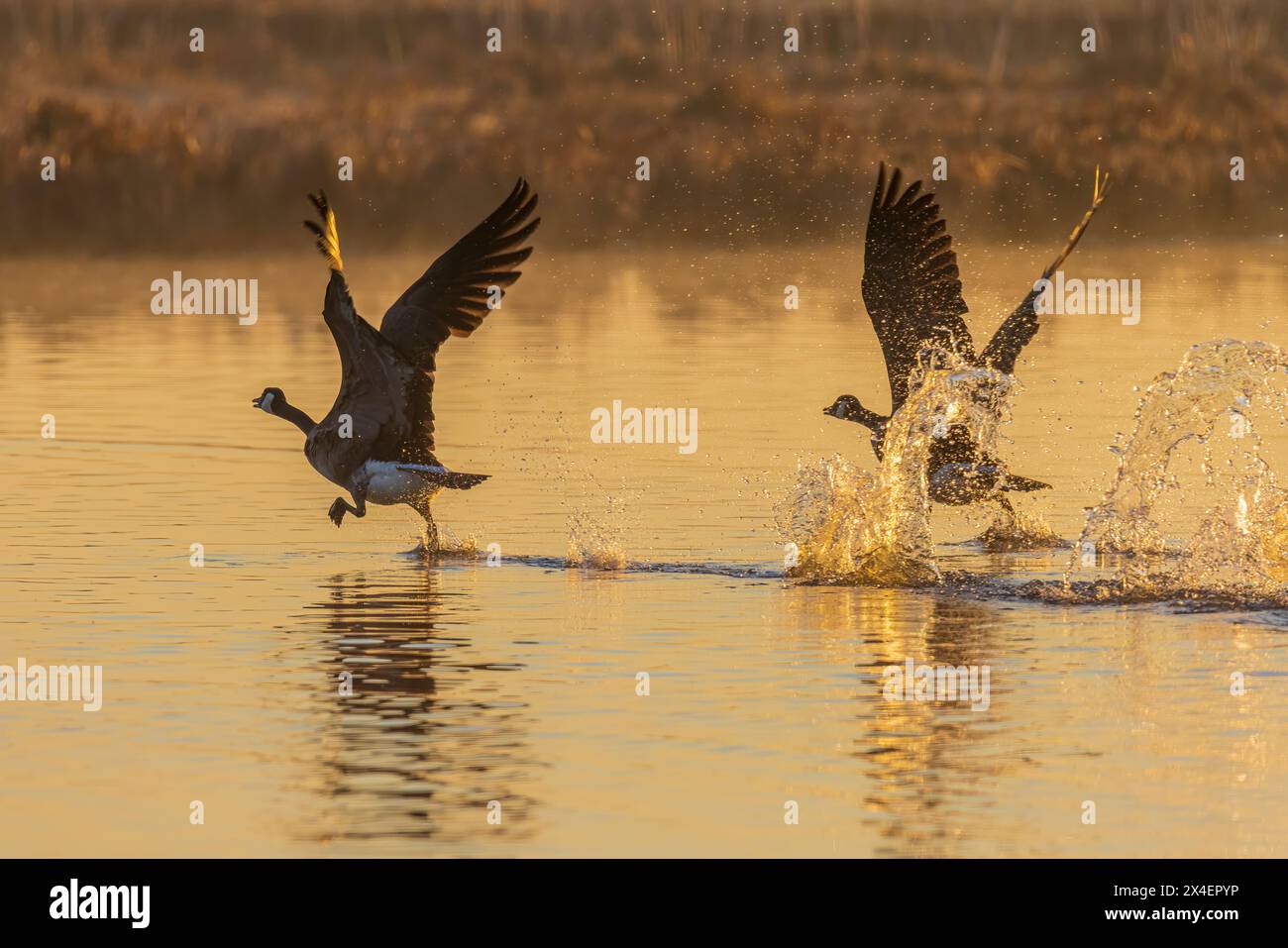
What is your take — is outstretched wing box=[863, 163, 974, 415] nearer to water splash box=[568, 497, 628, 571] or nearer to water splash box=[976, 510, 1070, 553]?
water splash box=[976, 510, 1070, 553]

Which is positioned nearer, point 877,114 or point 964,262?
point 964,262

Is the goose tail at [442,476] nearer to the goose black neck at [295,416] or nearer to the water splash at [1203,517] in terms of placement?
the goose black neck at [295,416]

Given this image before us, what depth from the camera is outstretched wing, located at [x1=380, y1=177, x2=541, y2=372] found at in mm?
16750

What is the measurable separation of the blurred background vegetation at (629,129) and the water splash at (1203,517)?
1138 inches

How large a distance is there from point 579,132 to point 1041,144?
24.2 ft

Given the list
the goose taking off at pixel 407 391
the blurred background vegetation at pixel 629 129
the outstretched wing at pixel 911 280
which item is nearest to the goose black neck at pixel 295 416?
the goose taking off at pixel 407 391

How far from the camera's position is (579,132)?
4669 centimetres

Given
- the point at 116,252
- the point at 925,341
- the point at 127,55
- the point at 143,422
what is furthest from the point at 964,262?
the point at 925,341

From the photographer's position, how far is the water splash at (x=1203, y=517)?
1475 cm

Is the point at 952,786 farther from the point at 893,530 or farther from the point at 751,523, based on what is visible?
the point at 751,523

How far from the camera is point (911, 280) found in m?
17.9

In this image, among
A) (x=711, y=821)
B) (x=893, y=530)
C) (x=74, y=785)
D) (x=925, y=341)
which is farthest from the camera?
(x=925, y=341)

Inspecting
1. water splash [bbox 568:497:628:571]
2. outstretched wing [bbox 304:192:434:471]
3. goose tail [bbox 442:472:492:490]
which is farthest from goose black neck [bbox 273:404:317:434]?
water splash [bbox 568:497:628:571]

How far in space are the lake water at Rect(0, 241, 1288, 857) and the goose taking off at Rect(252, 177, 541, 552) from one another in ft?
1.41
